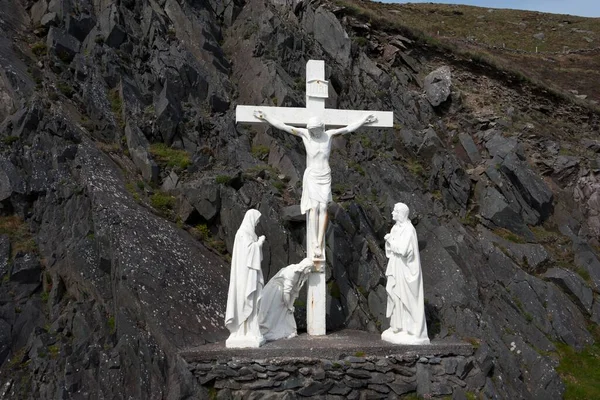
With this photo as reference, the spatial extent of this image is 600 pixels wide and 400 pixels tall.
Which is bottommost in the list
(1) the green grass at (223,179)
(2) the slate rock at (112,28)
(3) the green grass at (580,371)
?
(3) the green grass at (580,371)

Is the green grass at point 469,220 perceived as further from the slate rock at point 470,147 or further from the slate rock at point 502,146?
the slate rock at point 470,147

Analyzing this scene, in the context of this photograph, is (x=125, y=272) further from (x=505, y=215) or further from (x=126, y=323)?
(x=505, y=215)

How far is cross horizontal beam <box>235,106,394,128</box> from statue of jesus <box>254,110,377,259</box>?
0.12 meters

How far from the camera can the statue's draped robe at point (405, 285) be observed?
8.46 m

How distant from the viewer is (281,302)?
353 inches

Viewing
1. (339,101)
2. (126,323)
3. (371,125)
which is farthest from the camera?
(339,101)

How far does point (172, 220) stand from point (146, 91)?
4.74 metres

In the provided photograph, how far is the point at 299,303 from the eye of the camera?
10805mm

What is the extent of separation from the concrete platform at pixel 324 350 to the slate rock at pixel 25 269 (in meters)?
3.67

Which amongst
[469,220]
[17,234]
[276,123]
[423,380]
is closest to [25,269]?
[17,234]

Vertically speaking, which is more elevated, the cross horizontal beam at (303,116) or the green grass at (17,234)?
the cross horizontal beam at (303,116)

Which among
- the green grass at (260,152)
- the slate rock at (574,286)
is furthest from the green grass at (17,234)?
the slate rock at (574,286)

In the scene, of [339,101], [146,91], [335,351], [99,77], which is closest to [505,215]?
[339,101]

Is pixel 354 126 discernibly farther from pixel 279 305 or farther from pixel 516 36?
pixel 516 36
